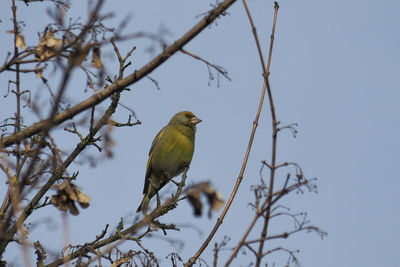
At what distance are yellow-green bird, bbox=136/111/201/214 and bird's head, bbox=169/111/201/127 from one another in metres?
0.03

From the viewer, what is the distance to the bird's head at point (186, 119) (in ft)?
27.1

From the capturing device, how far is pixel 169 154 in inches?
305

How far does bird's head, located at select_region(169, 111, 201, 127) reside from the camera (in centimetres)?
827

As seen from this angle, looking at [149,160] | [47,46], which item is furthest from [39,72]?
[149,160]

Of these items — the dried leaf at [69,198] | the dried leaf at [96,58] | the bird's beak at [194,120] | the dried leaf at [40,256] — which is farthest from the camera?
the bird's beak at [194,120]

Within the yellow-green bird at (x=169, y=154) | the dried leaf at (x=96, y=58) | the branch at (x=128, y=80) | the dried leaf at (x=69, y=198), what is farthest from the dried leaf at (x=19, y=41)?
the yellow-green bird at (x=169, y=154)

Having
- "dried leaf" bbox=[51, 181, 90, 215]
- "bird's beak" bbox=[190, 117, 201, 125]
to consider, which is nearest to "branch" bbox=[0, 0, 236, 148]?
"dried leaf" bbox=[51, 181, 90, 215]

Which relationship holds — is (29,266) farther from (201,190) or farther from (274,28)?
(274,28)

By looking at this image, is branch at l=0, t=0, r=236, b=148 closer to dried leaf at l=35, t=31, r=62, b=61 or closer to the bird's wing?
dried leaf at l=35, t=31, r=62, b=61

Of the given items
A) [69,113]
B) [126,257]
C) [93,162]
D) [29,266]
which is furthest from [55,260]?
[29,266]

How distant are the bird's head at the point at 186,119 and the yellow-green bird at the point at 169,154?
0.03m

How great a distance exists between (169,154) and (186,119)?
0.80m

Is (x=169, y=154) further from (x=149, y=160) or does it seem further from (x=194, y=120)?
(x=194, y=120)

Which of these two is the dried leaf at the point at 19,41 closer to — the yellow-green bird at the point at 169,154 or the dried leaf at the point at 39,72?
the dried leaf at the point at 39,72
